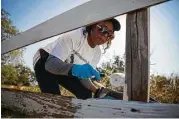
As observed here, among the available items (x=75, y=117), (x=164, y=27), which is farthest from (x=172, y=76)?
(x=75, y=117)

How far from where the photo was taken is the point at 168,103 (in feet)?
4.95

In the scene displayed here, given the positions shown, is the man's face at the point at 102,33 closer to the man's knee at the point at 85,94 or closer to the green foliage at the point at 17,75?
the man's knee at the point at 85,94

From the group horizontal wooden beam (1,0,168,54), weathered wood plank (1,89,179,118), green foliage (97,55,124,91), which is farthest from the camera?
green foliage (97,55,124,91)

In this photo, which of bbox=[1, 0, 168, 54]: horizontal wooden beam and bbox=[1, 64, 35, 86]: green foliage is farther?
bbox=[1, 64, 35, 86]: green foliage

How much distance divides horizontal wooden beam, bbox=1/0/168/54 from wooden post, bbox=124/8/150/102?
0.06 metres

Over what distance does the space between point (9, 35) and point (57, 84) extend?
0.66m

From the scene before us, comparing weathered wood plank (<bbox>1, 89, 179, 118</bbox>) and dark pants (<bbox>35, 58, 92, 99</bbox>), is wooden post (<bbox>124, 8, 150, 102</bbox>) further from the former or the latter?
dark pants (<bbox>35, 58, 92, 99</bbox>)

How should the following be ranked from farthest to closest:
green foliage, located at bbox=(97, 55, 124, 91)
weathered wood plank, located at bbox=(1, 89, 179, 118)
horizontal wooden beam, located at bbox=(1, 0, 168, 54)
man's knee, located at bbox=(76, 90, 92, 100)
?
man's knee, located at bbox=(76, 90, 92, 100) < green foliage, located at bbox=(97, 55, 124, 91) < horizontal wooden beam, located at bbox=(1, 0, 168, 54) < weathered wood plank, located at bbox=(1, 89, 179, 118)

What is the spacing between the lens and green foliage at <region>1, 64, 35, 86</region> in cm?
215

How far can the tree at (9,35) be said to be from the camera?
2.22 meters

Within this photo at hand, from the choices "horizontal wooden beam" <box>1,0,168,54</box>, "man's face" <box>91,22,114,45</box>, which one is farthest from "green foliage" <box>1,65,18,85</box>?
"man's face" <box>91,22,114,45</box>

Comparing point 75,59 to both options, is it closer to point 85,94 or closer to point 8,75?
point 85,94

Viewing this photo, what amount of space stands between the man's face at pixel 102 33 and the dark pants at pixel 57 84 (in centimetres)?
29

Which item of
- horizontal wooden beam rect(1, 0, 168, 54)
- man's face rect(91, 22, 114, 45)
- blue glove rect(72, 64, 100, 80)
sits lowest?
blue glove rect(72, 64, 100, 80)
